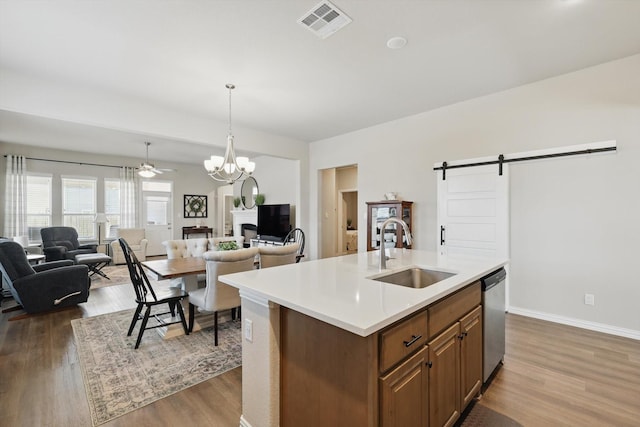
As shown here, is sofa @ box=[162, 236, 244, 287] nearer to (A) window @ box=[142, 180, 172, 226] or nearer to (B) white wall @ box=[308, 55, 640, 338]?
(B) white wall @ box=[308, 55, 640, 338]

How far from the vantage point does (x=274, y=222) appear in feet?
24.4

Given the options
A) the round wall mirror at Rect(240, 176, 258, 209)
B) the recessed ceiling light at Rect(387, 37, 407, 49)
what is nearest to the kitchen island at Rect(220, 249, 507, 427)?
the recessed ceiling light at Rect(387, 37, 407, 49)

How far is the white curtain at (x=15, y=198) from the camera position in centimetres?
651

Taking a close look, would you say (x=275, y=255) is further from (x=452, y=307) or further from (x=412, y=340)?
(x=412, y=340)

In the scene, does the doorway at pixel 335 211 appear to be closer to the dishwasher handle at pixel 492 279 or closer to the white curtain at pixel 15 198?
the dishwasher handle at pixel 492 279

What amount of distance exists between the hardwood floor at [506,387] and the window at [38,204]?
519 centimetres

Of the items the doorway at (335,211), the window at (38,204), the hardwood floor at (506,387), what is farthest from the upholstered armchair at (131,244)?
the doorway at (335,211)

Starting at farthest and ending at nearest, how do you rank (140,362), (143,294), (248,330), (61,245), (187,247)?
(61,245)
(187,247)
(143,294)
(140,362)
(248,330)

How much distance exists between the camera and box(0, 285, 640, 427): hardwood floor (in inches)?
74.0

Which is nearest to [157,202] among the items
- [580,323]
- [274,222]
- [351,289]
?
[274,222]

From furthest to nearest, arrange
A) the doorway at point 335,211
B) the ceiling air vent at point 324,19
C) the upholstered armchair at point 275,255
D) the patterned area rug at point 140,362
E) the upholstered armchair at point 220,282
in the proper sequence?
the doorway at point 335,211, the upholstered armchair at point 275,255, the upholstered armchair at point 220,282, the ceiling air vent at point 324,19, the patterned area rug at point 140,362

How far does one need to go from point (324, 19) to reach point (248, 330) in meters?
2.46

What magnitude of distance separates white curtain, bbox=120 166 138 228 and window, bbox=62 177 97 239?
0.63 m

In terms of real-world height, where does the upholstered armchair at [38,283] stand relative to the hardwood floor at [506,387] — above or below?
above
